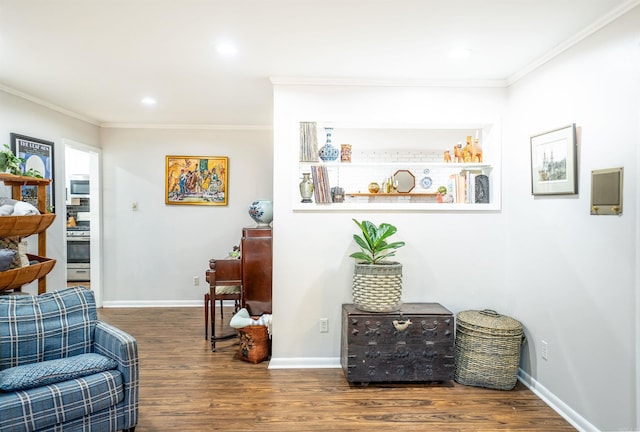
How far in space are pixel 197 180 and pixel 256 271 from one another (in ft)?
6.71

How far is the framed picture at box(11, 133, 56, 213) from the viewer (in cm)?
348

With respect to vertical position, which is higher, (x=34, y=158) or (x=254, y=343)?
(x=34, y=158)

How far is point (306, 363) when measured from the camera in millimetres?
3176

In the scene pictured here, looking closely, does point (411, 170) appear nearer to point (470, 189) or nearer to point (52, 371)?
point (470, 189)

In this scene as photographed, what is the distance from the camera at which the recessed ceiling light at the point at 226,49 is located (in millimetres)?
2467

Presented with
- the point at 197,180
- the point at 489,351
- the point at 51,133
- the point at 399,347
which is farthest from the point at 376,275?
the point at 51,133

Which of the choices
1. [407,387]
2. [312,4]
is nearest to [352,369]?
[407,387]

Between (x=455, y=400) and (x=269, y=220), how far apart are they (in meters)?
2.26

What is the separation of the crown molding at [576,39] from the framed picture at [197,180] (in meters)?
3.53

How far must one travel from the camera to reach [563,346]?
245 centimetres

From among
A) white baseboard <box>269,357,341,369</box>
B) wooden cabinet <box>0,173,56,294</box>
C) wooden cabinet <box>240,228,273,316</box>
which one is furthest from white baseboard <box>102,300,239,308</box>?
white baseboard <box>269,357,341,369</box>

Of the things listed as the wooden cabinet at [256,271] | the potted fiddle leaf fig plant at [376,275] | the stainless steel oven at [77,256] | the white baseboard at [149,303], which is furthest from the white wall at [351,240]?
the stainless steel oven at [77,256]

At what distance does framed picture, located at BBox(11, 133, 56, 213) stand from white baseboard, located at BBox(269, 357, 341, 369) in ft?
9.17

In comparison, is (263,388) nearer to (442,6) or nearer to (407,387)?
(407,387)
